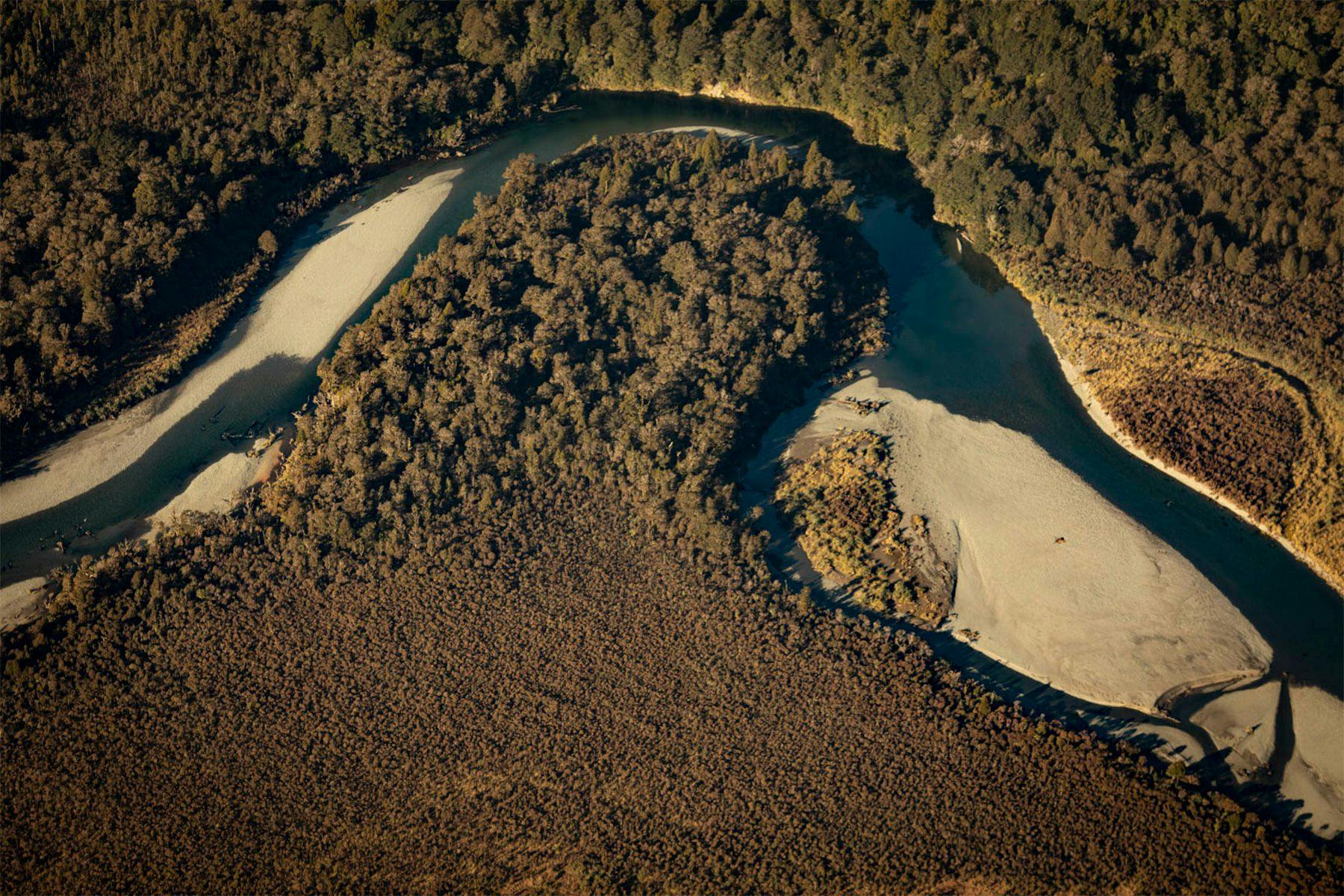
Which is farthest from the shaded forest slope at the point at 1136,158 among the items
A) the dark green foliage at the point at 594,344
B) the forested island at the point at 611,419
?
the dark green foliage at the point at 594,344

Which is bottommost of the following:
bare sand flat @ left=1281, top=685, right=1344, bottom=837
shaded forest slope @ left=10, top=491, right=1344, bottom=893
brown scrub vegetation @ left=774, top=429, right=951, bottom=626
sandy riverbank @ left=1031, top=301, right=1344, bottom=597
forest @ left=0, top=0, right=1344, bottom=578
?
shaded forest slope @ left=10, top=491, right=1344, bottom=893

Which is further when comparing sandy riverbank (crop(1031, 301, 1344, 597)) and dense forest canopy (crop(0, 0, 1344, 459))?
dense forest canopy (crop(0, 0, 1344, 459))

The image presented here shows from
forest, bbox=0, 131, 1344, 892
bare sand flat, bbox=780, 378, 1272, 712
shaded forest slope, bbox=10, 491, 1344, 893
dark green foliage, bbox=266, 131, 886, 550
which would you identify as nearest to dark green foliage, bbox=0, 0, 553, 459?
dark green foliage, bbox=266, 131, 886, 550

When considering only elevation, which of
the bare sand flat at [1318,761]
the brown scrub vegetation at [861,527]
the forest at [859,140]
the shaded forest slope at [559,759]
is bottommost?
the shaded forest slope at [559,759]

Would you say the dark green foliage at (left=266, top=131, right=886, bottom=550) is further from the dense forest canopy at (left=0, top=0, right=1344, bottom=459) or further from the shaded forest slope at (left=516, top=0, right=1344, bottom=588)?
the dense forest canopy at (left=0, top=0, right=1344, bottom=459)

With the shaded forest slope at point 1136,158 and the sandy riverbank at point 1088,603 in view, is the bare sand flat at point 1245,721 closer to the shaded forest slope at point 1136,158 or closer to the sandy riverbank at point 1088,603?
the sandy riverbank at point 1088,603

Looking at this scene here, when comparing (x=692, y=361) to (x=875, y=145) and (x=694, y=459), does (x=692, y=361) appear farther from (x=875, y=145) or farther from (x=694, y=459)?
(x=875, y=145)

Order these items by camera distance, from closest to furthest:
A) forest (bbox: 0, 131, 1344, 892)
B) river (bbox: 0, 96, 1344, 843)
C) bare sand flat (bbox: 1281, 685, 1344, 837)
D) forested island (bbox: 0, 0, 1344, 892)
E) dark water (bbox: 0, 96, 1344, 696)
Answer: forest (bbox: 0, 131, 1344, 892) < forested island (bbox: 0, 0, 1344, 892) < bare sand flat (bbox: 1281, 685, 1344, 837) < dark water (bbox: 0, 96, 1344, 696) < river (bbox: 0, 96, 1344, 843)
